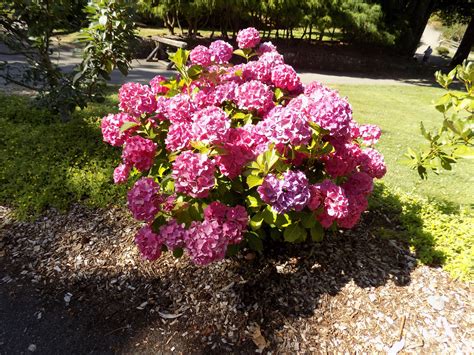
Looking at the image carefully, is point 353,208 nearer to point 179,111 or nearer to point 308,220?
point 308,220

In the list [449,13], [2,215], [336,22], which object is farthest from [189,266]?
[449,13]

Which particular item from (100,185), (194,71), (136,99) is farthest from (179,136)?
(100,185)

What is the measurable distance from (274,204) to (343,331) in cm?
115

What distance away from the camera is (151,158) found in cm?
214

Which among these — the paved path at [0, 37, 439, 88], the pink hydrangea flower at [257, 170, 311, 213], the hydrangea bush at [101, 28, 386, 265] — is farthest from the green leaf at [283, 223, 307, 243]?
the paved path at [0, 37, 439, 88]

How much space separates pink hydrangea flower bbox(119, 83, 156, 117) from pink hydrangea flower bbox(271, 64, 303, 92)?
831 millimetres

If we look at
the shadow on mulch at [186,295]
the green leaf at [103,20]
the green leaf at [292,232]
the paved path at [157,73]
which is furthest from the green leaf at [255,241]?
the paved path at [157,73]

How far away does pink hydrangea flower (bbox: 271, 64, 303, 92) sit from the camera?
2334 mm

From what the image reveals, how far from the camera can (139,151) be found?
2055mm

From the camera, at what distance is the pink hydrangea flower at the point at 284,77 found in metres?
2.33

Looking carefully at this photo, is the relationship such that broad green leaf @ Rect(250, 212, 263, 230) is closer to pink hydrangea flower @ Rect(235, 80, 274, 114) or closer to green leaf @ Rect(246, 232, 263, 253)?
green leaf @ Rect(246, 232, 263, 253)

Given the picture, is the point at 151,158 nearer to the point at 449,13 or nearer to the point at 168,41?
the point at 168,41

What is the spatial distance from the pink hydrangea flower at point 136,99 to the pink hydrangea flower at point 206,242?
0.80m

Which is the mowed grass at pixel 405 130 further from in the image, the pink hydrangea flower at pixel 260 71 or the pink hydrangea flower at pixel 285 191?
the pink hydrangea flower at pixel 285 191
